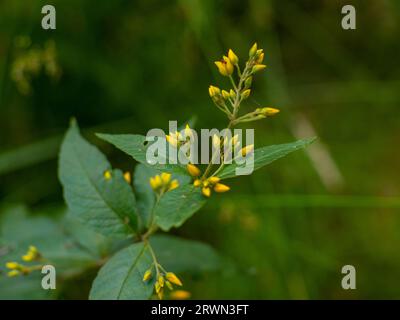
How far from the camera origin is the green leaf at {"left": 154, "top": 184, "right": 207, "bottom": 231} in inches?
45.6

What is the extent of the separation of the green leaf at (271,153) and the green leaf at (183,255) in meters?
0.55

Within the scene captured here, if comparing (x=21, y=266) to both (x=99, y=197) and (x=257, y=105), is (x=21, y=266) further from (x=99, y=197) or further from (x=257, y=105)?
(x=257, y=105)

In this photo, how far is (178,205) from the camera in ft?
3.85

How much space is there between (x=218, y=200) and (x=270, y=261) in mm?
391

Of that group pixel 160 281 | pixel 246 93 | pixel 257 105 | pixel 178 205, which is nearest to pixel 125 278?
pixel 160 281

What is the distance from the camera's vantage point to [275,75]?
271cm

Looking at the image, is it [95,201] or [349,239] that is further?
[349,239]

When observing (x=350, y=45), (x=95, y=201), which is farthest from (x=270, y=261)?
(x=350, y=45)

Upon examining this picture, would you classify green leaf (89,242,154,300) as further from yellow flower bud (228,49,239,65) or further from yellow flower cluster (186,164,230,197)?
yellow flower bud (228,49,239,65)

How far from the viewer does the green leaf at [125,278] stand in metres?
1.25

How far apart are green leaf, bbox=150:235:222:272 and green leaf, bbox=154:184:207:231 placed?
454mm

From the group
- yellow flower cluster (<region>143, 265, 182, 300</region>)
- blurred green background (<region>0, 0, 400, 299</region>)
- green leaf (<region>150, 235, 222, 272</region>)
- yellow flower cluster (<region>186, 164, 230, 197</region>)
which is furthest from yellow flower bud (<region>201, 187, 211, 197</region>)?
blurred green background (<region>0, 0, 400, 299</region>)

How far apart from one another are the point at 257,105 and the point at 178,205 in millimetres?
1588

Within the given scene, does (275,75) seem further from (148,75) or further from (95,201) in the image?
(95,201)
